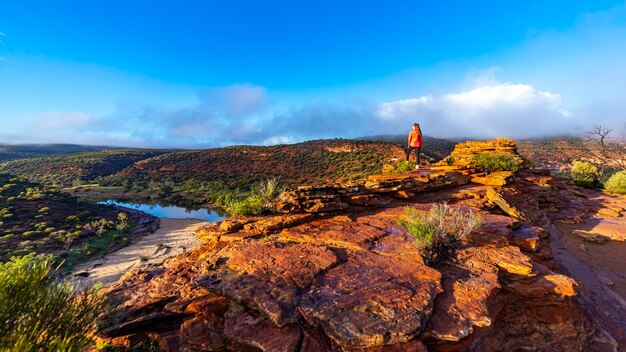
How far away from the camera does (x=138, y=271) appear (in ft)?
20.5

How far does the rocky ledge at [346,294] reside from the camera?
353 centimetres

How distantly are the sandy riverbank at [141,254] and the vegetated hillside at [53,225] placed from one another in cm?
182

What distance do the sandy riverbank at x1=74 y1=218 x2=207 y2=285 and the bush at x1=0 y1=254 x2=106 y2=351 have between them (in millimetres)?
15151

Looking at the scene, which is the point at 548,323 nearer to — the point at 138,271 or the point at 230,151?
the point at 138,271

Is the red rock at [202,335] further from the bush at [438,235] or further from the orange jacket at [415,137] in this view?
the orange jacket at [415,137]

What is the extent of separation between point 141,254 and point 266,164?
4367cm

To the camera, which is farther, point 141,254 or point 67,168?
point 67,168

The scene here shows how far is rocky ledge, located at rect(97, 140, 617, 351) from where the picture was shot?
11.6 feet

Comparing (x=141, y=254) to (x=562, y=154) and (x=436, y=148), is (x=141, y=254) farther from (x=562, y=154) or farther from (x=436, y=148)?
(x=562, y=154)

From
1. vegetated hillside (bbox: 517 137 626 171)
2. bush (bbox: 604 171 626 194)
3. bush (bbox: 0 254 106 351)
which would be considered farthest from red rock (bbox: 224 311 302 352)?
vegetated hillside (bbox: 517 137 626 171)

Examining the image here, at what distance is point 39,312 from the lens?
11.4 ft

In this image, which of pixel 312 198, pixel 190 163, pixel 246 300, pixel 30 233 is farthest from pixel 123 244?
pixel 190 163

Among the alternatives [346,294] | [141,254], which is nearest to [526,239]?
[346,294]

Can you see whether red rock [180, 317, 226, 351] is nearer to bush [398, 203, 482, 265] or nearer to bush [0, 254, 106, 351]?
bush [0, 254, 106, 351]
